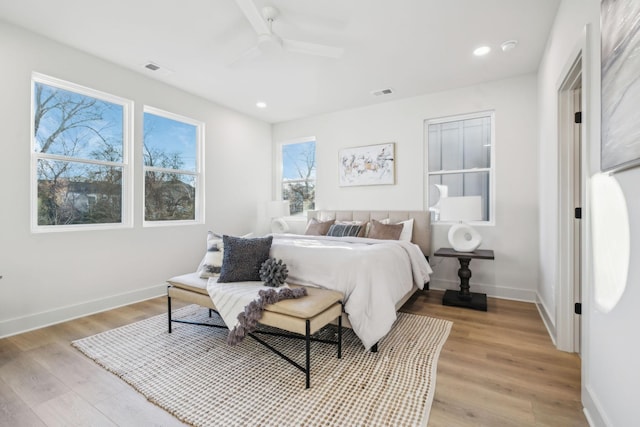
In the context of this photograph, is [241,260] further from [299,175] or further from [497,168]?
[497,168]

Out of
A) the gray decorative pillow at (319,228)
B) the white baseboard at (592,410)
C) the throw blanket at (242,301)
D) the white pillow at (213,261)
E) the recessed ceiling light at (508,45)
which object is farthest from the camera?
the gray decorative pillow at (319,228)

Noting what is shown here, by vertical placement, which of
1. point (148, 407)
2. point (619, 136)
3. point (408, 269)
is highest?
point (619, 136)

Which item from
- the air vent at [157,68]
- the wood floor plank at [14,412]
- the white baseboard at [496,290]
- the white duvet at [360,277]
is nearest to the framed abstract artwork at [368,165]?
the white baseboard at [496,290]

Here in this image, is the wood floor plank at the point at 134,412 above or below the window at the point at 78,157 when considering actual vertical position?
below

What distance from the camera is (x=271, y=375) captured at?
6.31 ft

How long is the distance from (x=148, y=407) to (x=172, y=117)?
348 cm

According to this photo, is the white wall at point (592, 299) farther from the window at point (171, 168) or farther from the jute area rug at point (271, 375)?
the window at point (171, 168)

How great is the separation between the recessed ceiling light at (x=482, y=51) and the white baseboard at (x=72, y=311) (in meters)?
4.48

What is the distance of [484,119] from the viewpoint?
387 cm

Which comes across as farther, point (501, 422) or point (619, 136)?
point (501, 422)

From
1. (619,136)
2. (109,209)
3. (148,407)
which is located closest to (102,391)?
(148,407)

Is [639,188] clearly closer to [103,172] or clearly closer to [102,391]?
[102,391]

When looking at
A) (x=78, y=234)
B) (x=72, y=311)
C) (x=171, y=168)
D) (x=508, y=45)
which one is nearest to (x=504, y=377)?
(x=508, y=45)

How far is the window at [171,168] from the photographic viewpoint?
3.75 metres
